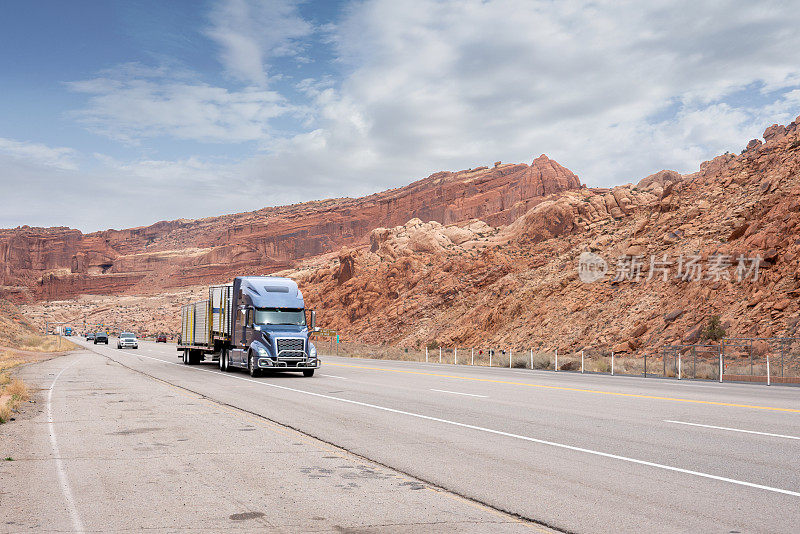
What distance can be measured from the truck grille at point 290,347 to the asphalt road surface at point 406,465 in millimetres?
7601

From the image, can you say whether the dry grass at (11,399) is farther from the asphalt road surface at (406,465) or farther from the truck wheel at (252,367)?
the truck wheel at (252,367)

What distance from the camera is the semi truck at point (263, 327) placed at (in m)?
23.3

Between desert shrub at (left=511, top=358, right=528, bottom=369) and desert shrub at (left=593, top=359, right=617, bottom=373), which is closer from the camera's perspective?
desert shrub at (left=593, top=359, right=617, bottom=373)

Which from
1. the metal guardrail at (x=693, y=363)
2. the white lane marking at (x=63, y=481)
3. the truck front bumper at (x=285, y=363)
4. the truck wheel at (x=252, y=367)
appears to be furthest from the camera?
the metal guardrail at (x=693, y=363)

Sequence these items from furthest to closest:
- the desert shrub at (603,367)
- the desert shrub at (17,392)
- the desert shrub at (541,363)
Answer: the desert shrub at (541,363), the desert shrub at (603,367), the desert shrub at (17,392)

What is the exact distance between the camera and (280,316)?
24.3 metres

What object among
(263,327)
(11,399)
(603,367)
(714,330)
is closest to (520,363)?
(603,367)

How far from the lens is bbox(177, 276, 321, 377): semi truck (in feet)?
76.5

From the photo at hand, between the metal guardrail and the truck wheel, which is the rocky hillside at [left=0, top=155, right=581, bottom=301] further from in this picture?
the truck wheel

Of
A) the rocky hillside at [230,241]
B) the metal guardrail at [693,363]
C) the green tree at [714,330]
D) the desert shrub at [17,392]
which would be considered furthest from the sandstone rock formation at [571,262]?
the desert shrub at [17,392]

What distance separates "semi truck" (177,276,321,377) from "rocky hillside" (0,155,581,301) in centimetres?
8002

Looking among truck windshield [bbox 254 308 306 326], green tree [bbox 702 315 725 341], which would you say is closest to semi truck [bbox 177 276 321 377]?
truck windshield [bbox 254 308 306 326]

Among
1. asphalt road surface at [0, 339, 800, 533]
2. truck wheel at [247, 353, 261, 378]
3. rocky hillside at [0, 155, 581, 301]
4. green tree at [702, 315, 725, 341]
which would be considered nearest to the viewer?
asphalt road surface at [0, 339, 800, 533]

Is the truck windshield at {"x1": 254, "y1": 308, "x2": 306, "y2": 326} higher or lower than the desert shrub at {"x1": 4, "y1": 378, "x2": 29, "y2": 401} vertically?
higher
